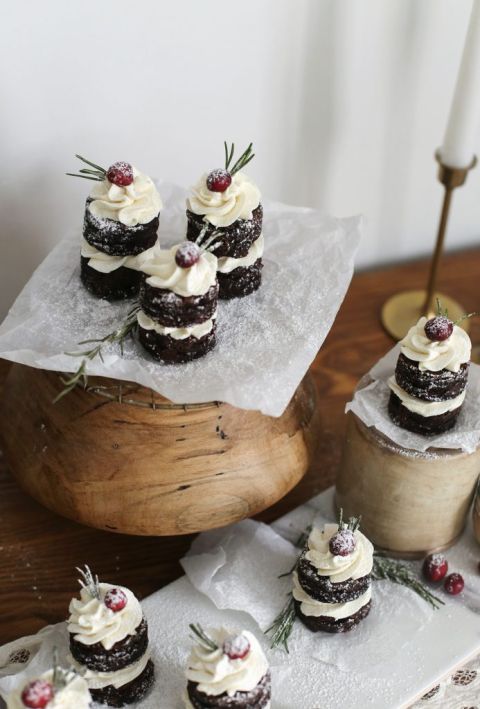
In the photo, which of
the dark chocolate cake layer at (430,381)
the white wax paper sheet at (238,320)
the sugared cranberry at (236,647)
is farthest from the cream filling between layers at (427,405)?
the sugared cranberry at (236,647)

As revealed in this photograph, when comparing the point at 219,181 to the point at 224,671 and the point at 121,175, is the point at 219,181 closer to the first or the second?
the point at 121,175

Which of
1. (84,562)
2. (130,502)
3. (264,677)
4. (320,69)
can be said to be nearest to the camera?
(264,677)

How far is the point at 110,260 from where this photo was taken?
1.11m

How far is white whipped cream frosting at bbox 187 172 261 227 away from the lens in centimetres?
110

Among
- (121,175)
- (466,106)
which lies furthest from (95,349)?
(466,106)

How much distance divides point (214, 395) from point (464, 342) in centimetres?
30

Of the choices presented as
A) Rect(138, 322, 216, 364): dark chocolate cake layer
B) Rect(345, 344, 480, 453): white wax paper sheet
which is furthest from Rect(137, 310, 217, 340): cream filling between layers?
Rect(345, 344, 480, 453): white wax paper sheet

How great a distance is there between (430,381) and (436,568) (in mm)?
254

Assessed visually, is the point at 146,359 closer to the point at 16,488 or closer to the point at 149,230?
the point at 149,230

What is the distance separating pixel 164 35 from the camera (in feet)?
4.29

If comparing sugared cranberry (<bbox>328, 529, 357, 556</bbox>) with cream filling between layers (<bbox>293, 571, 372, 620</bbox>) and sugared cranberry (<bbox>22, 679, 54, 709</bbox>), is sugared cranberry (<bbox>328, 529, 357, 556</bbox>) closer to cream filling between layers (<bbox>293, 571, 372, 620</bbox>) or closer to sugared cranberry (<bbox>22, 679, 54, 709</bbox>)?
cream filling between layers (<bbox>293, 571, 372, 620</bbox>)

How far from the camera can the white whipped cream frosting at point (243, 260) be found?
112 cm

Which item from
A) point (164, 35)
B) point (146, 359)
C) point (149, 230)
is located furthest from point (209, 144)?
point (146, 359)

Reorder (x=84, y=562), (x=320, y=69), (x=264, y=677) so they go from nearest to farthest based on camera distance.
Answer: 1. (x=264, y=677)
2. (x=84, y=562)
3. (x=320, y=69)
